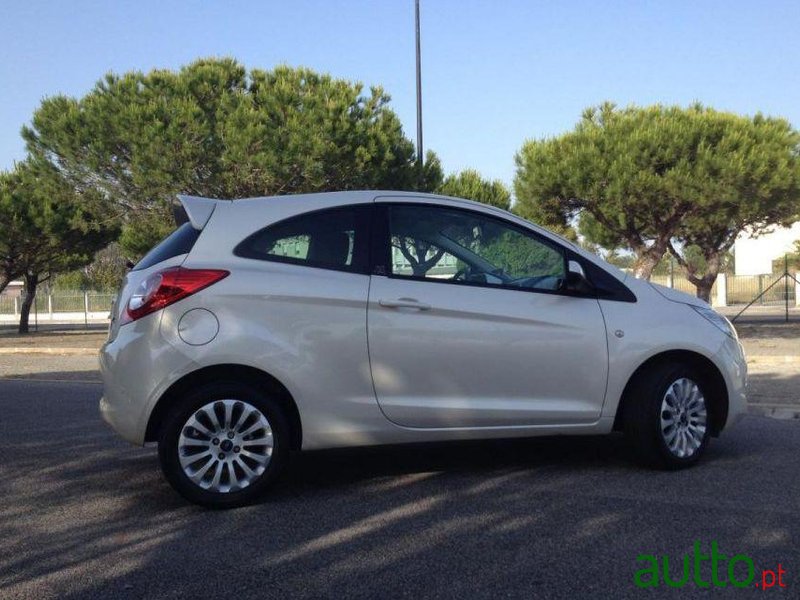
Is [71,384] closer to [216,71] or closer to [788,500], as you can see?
[788,500]

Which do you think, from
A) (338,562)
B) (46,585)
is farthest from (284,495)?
(46,585)

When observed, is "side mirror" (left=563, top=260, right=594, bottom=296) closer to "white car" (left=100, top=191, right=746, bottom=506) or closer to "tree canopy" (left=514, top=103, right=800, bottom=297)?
"white car" (left=100, top=191, right=746, bottom=506)

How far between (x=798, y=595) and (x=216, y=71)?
2249 cm

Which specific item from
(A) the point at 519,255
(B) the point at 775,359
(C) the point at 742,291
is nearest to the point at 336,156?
(B) the point at 775,359

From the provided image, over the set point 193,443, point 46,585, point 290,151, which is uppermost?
point 290,151

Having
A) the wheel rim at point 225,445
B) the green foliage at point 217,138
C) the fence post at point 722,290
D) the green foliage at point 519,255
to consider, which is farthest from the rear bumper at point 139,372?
the fence post at point 722,290

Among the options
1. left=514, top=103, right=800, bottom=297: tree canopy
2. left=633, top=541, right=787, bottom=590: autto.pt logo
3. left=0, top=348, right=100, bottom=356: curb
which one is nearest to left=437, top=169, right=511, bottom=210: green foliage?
left=514, top=103, right=800, bottom=297: tree canopy

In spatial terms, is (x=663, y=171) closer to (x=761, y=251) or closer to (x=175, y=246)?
(x=175, y=246)

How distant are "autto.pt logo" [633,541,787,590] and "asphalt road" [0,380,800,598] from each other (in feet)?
0.12

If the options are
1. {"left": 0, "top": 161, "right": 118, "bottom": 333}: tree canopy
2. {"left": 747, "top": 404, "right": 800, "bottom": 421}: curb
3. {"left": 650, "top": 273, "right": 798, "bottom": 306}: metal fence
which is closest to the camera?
{"left": 747, "top": 404, "right": 800, "bottom": 421}: curb

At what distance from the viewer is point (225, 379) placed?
519cm

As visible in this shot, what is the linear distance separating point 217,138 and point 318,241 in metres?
18.3

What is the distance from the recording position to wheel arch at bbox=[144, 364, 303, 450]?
514 cm

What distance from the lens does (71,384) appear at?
1252 centimetres
